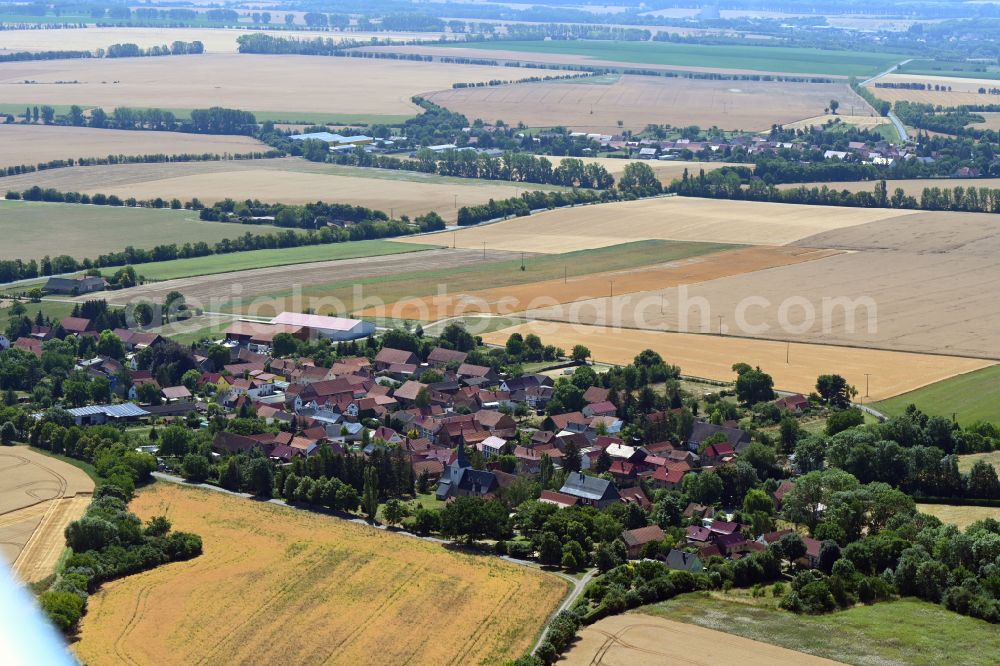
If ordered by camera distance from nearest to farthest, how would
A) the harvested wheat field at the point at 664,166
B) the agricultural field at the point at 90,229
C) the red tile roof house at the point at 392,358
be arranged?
1. the red tile roof house at the point at 392,358
2. the agricultural field at the point at 90,229
3. the harvested wheat field at the point at 664,166

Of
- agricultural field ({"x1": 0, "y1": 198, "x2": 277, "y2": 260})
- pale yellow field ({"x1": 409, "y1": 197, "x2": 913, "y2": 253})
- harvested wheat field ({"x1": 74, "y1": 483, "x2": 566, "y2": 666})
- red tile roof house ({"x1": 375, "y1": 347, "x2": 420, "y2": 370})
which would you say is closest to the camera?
harvested wheat field ({"x1": 74, "y1": 483, "x2": 566, "y2": 666})

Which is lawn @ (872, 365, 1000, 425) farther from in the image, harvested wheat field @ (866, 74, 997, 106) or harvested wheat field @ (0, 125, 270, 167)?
harvested wheat field @ (866, 74, 997, 106)

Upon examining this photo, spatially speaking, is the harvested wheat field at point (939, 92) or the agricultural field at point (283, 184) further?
the harvested wheat field at point (939, 92)

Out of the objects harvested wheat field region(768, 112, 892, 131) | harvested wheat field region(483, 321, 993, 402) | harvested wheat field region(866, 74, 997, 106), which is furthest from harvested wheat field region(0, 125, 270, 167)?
harvested wheat field region(866, 74, 997, 106)

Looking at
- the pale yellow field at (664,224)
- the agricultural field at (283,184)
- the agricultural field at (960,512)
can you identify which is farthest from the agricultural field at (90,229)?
the agricultural field at (960,512)

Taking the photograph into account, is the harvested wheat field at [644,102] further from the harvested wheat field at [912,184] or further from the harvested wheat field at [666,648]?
the harvested wheat field at [666,648]

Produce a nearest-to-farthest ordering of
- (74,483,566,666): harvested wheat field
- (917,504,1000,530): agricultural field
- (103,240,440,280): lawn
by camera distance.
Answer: (74,483,566,666): harvested wheat field, (917,504,1000,530): agricultural field, (103,240,440,280): lawn

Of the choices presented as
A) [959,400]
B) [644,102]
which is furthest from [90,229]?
[644,102]
